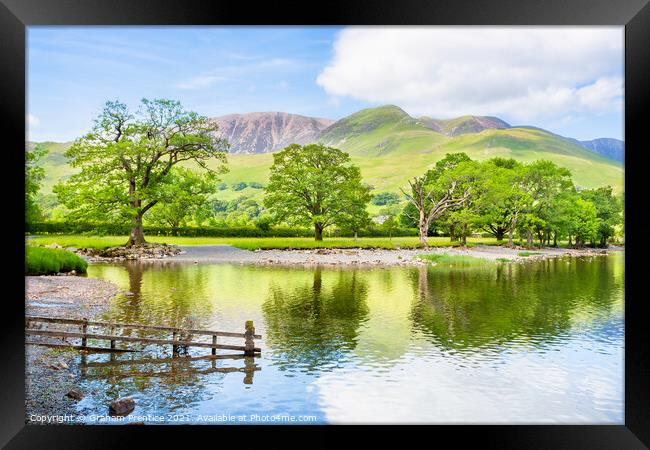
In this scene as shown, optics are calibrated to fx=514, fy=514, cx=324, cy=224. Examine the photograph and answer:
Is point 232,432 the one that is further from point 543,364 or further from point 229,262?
point 229,262

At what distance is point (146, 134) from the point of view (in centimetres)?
1775

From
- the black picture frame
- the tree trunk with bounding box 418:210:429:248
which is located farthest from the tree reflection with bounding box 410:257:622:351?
the tree trunk with bounding box 418:210:429:248

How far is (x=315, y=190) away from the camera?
19.9 m

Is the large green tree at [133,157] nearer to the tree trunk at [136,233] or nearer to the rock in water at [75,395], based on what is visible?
the tree trunk at [136,233]

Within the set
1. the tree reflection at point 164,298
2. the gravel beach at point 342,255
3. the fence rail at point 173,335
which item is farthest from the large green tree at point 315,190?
the fence rail at point 173,335

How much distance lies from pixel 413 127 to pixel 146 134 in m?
11.0

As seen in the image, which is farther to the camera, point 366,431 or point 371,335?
point 371,335

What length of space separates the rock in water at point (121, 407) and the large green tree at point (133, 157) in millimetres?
12044

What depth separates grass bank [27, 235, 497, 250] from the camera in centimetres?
1669

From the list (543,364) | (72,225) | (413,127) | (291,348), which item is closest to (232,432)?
(291,348)

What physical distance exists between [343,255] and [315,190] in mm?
2767

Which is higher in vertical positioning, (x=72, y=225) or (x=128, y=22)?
(x=128, y=22)
